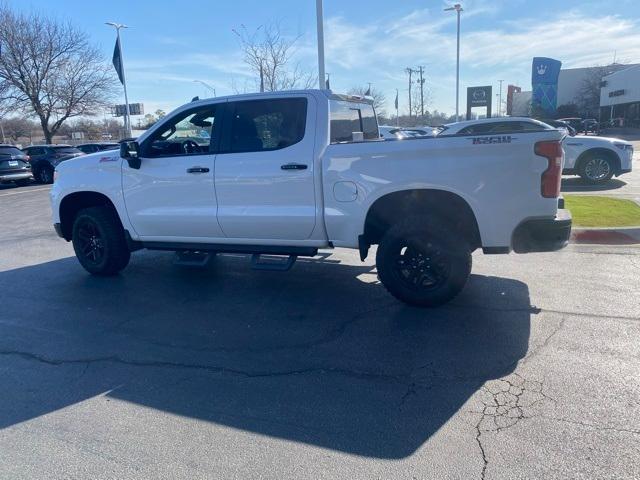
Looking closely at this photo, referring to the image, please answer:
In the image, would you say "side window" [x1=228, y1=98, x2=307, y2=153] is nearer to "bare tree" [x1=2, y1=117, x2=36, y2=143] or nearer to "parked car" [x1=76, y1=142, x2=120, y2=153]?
"parked car" [x1=76, y1=142, x2=120, y2=153]

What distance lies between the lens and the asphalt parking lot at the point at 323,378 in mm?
2805

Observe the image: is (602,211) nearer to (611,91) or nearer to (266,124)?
(266,124)

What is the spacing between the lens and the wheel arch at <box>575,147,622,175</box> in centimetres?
1228

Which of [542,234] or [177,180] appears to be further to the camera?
[177,180]

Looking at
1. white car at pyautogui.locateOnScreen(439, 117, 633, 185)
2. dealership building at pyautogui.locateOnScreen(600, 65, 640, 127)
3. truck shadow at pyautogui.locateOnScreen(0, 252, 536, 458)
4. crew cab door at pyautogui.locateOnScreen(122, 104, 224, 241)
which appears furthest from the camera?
dealership building at pyautogui.locateOnScreen(600, 65, 640, 127)

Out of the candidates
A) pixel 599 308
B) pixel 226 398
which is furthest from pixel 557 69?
pixel 226 398

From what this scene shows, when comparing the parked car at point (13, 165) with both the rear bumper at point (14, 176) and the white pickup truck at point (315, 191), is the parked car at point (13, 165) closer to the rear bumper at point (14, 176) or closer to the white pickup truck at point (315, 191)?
the rear bumper at point (14, 176)

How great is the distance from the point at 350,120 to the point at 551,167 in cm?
241

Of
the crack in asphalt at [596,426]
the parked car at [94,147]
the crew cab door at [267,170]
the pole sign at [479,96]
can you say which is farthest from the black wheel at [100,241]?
the pole sign at [479,96]

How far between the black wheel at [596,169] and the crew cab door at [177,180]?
10.4 metres

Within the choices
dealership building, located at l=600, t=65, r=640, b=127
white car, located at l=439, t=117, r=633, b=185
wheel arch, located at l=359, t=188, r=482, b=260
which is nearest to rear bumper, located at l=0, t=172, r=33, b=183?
white car, located at l=439, t=117, r=633, b=185

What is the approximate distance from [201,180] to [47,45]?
35.2 metres

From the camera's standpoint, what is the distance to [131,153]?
19.1 ft

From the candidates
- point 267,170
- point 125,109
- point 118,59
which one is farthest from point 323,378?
point 125,109
